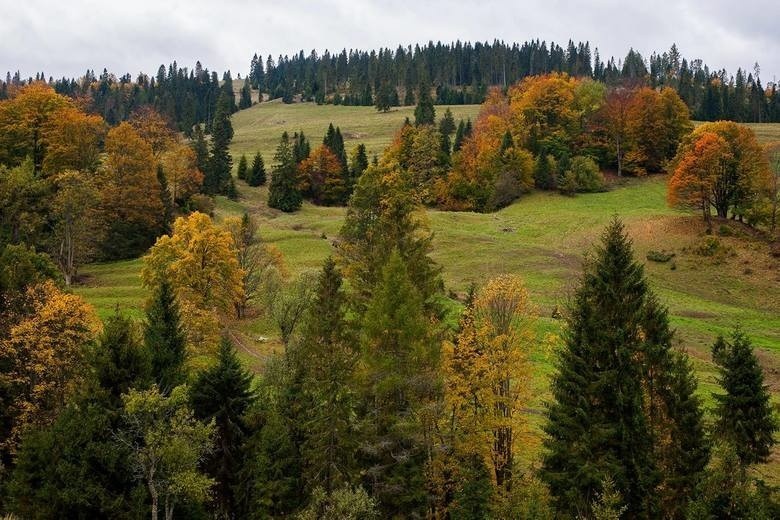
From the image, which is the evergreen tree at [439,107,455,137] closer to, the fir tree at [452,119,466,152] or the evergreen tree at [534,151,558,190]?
the fir tree at [452,119,466,152]

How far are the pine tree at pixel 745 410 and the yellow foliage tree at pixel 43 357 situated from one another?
32987mm

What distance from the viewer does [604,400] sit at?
27.6 m

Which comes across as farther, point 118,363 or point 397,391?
point 118,363

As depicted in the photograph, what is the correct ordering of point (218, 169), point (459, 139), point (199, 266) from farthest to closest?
point (459, 139)
point (218, 169)
point (199, 266)

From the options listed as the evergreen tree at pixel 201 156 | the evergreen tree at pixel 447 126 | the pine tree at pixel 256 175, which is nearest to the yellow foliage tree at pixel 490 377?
the evergreen tree at pixel 201 156

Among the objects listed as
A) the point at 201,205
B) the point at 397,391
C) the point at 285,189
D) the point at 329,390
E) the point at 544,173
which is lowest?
the point at 397,391

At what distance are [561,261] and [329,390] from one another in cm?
4750

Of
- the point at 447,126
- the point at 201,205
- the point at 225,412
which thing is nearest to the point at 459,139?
the point at 447,126

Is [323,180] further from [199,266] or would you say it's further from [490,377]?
[490,377]

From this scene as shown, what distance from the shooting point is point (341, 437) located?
2827 centimetres

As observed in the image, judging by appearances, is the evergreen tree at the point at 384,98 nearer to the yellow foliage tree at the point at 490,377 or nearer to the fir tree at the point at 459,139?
the fir tree at the point at 459,139

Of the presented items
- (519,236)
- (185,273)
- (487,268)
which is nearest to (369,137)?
(519,236)

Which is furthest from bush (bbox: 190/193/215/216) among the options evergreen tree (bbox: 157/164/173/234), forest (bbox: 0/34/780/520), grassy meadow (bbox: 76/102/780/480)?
forest (bbox: 0/34/780/520)

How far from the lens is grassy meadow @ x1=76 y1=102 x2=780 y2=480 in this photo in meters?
51.1
